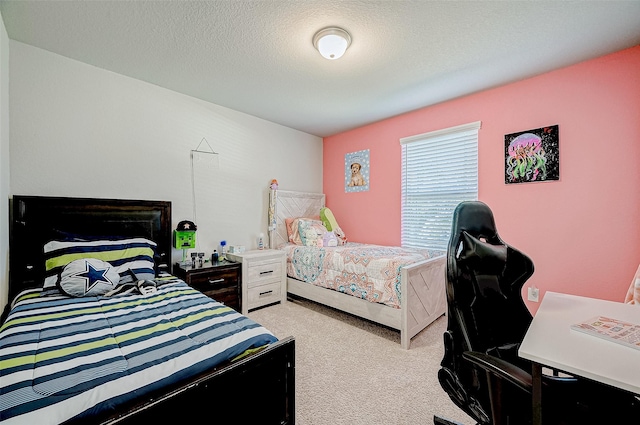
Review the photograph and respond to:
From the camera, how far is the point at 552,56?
2281 millimetres

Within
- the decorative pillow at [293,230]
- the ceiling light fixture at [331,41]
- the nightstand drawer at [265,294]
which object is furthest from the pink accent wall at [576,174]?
the nightstand drawer at [265,294]

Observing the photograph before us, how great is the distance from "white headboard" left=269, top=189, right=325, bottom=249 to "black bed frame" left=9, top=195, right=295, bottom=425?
1.81 meters

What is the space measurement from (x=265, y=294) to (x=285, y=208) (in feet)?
4.40

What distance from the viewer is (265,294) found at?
322 cm

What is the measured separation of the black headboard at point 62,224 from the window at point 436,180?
297cm

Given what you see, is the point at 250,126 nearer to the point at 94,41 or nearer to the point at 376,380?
the point at 94,41

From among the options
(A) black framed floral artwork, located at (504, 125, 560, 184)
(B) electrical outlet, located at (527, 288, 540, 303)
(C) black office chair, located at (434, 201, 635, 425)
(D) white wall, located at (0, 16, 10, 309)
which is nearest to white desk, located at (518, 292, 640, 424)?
(C) black office chair, located at (434, 201, 635, 425)

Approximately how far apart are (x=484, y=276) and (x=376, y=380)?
3.69 feet

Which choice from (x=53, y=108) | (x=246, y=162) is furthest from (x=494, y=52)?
(x=53, y=108)

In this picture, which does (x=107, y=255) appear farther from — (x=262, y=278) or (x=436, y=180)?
(x=436, y=180)

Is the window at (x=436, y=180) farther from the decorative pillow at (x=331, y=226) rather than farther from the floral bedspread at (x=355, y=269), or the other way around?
the decorative pillow at (x=331, y=226)

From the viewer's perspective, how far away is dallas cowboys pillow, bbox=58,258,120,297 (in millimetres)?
Result: 1781

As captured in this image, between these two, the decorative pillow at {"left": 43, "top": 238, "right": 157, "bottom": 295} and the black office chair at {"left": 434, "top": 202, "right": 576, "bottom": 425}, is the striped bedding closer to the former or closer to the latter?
the decorative pillow at {"left": 43, "top": 238, "right": 157, "bottom": 295}

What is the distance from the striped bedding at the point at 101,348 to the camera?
86cm
